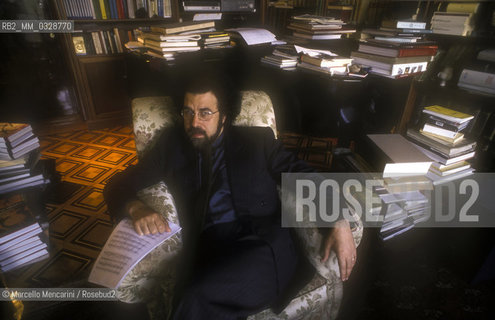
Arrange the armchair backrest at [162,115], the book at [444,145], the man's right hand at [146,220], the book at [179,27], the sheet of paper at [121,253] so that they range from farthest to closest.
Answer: the book at [179,27]
the book at [444,145]
the armchair backrest at [162,115]
the man's right hand at [146,220]
the sheet of paper at [121,253]

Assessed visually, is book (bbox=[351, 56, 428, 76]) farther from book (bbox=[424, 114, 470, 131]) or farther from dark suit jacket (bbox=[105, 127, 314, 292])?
dark suit jacket (bbox=[105, 127, 314, 292])

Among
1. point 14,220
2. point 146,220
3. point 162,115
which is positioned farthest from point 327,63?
point 14,220

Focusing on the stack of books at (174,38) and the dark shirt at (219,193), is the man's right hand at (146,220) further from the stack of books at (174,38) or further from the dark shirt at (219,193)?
the stack of books at (174,38)

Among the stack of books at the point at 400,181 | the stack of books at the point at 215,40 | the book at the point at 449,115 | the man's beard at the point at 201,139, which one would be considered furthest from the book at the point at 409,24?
the man's beard at the point at 201,139

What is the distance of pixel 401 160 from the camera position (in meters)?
1.48

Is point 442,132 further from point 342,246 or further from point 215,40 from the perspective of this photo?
point 215,40

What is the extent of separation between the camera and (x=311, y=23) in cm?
204

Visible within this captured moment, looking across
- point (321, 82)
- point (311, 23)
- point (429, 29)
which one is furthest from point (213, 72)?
point (429, 29)

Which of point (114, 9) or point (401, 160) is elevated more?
point (114, 9)

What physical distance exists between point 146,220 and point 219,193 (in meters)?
0.36

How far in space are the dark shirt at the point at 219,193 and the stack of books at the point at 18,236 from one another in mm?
1026

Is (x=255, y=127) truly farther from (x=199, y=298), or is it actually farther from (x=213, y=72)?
(x=199, y=298)

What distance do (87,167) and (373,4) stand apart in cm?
325

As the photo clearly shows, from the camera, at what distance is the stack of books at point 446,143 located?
1645mm
